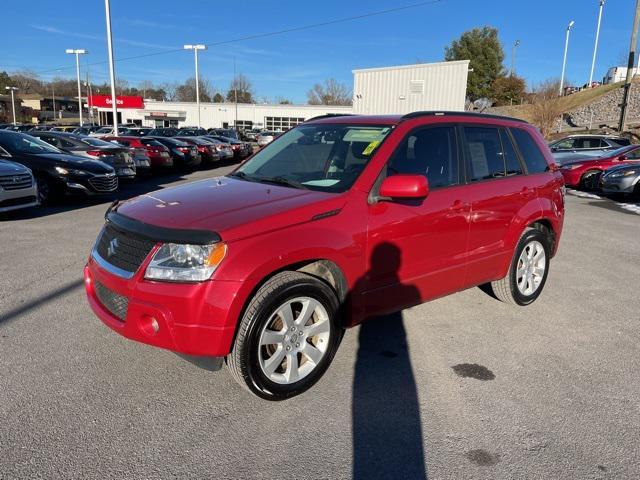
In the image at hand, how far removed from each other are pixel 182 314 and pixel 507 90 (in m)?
77.5

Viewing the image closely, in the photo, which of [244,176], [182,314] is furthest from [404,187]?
[182,314]

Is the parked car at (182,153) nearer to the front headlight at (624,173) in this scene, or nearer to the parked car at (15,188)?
the parked car at (15,188)

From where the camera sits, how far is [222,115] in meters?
67.8

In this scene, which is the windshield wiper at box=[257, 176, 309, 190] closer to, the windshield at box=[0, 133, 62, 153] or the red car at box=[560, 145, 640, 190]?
the windshield at box=[0, 133, 62, 153]

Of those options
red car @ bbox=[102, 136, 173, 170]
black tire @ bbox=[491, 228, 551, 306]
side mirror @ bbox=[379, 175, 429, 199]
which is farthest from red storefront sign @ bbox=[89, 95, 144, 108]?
side mirror @ bbox=[379, 175, 429, 199]

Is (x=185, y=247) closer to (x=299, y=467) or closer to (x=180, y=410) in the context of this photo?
(x=180, y=410)

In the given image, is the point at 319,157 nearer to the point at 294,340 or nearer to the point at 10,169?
the point at 294,340

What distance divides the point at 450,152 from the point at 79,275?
4305mm

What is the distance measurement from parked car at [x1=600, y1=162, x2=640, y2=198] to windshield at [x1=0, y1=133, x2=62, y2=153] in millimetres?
14503

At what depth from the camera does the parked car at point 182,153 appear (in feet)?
66.5

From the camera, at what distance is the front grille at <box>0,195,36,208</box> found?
861cm

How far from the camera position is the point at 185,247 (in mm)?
2939

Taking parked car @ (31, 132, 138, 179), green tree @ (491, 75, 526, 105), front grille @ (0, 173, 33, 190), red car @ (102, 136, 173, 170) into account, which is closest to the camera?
front grille @ (0, 173, 33, 190)

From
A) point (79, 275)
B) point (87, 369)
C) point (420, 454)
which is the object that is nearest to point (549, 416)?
point (420, 454)
